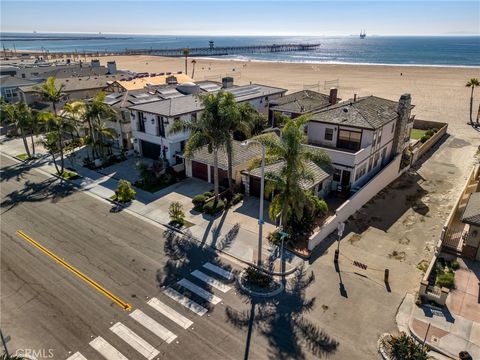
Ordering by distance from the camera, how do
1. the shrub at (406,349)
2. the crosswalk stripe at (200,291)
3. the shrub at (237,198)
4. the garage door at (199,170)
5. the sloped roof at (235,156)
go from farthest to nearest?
the garage door at (199,170) < the sloped roof at (235,156) < the shrub at (237,198) < the crosswalk stripe at (200,291) < the shrub at (406,349)

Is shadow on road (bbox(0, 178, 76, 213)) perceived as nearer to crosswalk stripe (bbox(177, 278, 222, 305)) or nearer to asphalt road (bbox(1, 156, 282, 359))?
asphalt road (bbox(1, 156, 282, 359))

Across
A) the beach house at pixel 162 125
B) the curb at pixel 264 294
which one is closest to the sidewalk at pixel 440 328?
the curb at pixel 264 294

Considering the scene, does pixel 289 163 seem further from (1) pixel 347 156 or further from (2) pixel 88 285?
(2) pixel 88 285

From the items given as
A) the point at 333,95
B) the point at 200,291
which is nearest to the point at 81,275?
the point at 200,291

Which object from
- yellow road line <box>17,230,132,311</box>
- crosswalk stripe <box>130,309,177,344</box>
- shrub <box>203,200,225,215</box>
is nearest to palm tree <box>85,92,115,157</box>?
yellow road line <box>17,230,132,311</box>

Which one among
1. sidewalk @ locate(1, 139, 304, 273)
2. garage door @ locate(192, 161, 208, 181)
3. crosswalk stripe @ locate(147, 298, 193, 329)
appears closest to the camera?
crosswalk stripe @ locate(147, 298, 193, 329)

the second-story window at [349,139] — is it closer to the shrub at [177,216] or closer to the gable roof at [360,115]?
the gable roof at [360,115]
